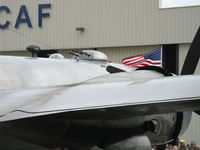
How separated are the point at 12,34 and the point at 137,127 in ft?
63.9

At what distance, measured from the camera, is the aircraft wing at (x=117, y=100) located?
5203mm

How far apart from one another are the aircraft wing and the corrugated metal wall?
690 inches

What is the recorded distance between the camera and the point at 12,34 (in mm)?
25969

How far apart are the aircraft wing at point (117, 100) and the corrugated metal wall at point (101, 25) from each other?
17.5 meters

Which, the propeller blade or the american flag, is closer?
the propeller blade

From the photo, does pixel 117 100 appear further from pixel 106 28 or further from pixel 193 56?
pixel 106 28

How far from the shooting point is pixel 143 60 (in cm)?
1841

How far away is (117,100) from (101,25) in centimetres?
1911

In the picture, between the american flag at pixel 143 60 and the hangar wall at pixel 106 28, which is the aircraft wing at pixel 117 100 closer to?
the american flag at pixel 143 60

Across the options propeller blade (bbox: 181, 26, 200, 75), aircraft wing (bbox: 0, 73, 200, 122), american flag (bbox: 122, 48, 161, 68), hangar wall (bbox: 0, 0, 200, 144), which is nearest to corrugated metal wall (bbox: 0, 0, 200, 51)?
hangar wall (bbox: 0, 0, 200, 144)

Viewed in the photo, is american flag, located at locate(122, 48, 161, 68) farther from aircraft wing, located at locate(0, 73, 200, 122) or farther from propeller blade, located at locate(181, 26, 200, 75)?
aircraft wing, located at locate(0, 73, 200, 122)

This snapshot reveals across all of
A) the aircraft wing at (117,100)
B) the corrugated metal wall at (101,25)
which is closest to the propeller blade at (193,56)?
the aircraft wing at (117,100)

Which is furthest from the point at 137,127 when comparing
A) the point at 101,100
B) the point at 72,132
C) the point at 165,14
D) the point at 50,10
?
the point at 50,10

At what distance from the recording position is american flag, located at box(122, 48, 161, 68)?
17.7m
